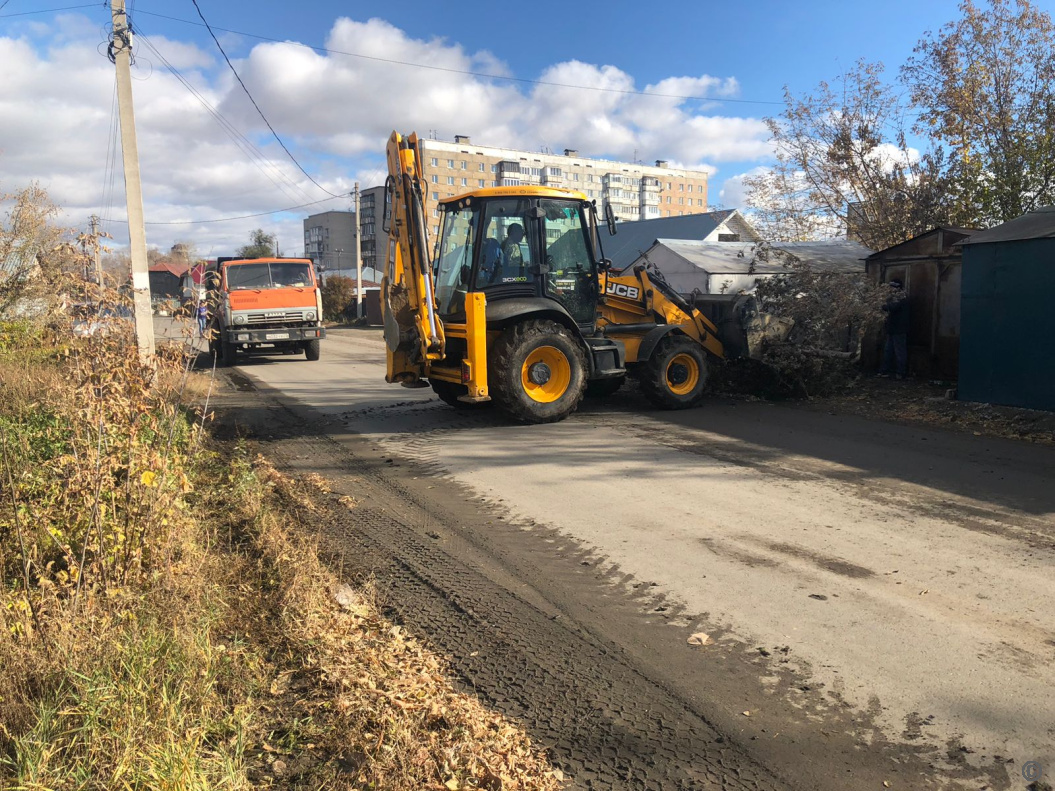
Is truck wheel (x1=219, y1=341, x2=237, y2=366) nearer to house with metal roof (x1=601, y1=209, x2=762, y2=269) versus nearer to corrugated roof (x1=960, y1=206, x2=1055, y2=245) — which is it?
corrugated roof (x1=960, y1=206, x2=1055, y2=245)

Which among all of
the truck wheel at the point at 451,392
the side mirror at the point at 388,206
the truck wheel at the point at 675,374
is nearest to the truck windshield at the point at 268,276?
the truck wheel at the point at 451,392

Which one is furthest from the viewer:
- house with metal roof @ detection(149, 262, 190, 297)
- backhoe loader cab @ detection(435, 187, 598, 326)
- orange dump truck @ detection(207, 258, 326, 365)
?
orange dump truck @ detection(207, 258, 326, 365)

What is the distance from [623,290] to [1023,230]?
17.7ft

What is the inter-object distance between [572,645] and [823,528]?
2.63 metres

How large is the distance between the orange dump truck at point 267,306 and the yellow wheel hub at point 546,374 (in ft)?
34.5

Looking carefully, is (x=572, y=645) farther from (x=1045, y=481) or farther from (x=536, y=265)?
(x=536, y=265)

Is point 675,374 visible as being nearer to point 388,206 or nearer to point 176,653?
point 388,206

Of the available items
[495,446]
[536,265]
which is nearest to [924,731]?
[495,446]

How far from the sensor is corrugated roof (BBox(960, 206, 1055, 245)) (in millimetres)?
10062

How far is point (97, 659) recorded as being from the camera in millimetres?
3191

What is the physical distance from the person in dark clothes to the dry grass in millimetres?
11422

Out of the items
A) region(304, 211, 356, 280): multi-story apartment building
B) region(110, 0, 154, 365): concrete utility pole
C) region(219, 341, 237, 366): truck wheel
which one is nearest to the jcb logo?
region(110, 0, 154, 365): concrete utility pole

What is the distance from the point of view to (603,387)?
1149 centimetres

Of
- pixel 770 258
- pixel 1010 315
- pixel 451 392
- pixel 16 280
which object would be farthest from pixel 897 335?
pixel 16 280
